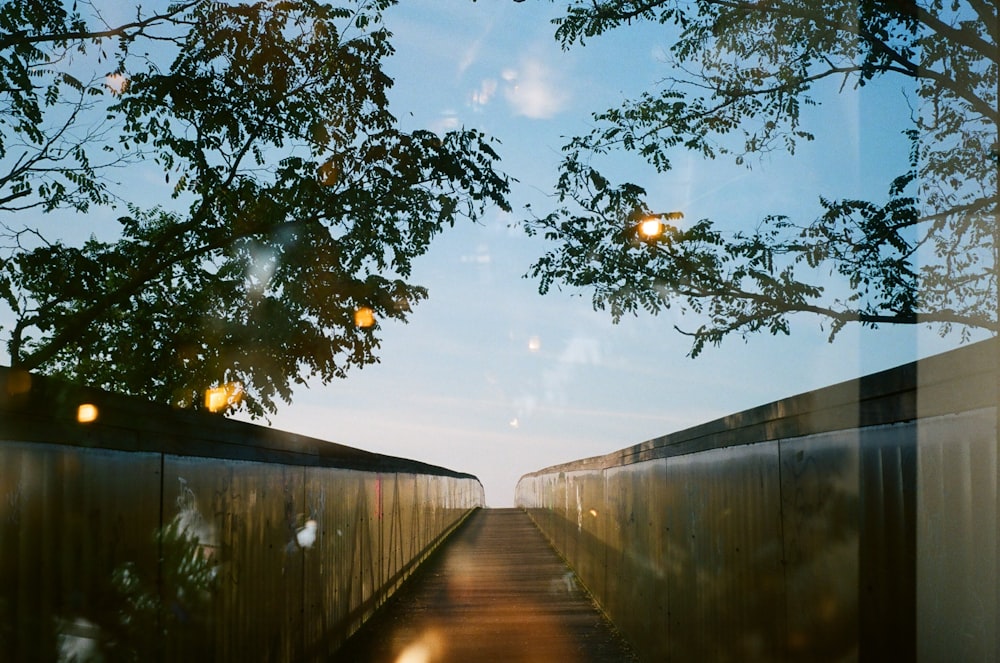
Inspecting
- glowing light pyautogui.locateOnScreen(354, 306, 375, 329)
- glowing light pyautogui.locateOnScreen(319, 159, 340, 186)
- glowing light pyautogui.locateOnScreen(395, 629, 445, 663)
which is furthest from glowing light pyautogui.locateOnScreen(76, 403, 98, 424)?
glowing light pyautogui.locateOnScreen(354, 306, 375, 329)

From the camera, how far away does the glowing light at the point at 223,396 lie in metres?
23.0

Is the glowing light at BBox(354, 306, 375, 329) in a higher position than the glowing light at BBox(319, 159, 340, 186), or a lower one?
lower

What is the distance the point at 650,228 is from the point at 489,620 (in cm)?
927

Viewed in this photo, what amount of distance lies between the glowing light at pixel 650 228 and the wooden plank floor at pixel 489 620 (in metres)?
6.82

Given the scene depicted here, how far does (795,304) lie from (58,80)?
13.9 metres

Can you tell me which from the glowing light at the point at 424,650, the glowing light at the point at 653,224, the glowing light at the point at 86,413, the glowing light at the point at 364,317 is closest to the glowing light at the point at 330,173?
the glowing light at the point at 364,317

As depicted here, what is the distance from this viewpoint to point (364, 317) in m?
22.0

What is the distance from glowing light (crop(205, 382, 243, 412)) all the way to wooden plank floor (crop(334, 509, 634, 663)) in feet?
20.6

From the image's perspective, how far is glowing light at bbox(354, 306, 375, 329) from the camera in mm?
21750

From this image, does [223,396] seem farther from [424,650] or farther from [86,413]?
[86,413]

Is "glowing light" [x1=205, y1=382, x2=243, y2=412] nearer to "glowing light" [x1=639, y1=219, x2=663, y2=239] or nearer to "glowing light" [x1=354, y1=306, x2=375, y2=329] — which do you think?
"glowing light" [x1=354, y1=306, x2=375, y2=329]

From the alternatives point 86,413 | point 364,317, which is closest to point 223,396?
point 364,317

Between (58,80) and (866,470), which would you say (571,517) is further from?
(866,470)

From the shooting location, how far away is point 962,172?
1641 centimetres
